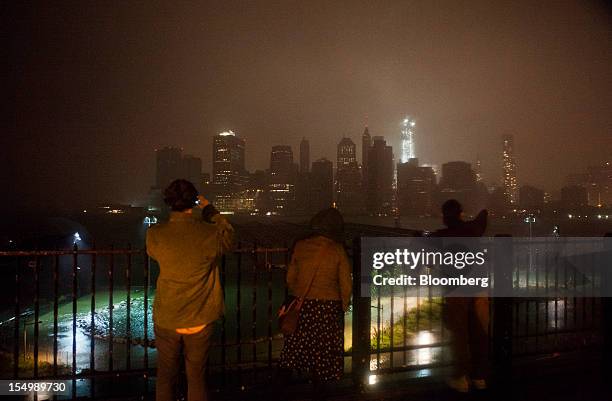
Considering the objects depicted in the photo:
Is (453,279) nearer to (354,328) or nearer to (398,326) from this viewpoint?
(354,328)

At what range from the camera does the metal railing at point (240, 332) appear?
4.90 m

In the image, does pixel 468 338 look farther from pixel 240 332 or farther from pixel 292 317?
pixel 240 332

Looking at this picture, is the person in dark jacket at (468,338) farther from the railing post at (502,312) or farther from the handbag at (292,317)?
the handbag at (292,317)

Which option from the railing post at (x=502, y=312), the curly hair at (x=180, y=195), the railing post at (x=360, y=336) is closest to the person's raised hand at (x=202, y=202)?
the curly hair at (x=180, y=195)

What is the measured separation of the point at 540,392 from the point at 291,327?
11.3ft

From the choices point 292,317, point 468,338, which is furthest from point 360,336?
point 292,317

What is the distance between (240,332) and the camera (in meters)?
6.63

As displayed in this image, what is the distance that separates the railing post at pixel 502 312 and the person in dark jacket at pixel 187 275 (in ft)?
12.1

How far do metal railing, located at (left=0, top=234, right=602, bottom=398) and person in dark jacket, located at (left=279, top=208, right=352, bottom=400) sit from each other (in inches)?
22.4

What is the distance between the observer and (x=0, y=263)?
21.0m

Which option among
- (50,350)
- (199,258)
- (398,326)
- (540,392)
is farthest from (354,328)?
(50,350)

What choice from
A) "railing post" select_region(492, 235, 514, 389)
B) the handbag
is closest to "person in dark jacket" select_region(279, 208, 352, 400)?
the handbag

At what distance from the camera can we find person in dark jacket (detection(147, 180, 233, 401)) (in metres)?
3.43

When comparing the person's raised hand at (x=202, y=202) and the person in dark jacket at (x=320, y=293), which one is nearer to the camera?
the person's raised hand at (x=202, y=202)
